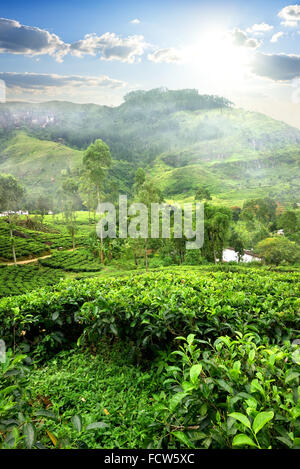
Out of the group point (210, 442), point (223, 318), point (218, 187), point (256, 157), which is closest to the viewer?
point (210, 442)

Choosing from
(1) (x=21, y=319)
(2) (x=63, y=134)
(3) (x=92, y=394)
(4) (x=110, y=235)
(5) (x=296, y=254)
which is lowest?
(5) (x=296, y=254)

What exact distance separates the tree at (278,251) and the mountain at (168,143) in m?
37.5

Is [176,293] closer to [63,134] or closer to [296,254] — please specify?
[296,254]

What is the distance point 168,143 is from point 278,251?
118447 mm

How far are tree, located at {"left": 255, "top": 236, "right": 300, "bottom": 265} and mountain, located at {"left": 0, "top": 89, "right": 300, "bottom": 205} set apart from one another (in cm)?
3750

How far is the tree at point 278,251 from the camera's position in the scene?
25031mm

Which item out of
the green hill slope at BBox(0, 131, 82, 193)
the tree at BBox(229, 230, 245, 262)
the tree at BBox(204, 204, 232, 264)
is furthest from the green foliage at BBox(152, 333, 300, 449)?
the green hill slope at BBox(0, 131, 82, 193)

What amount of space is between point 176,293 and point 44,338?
1.67m

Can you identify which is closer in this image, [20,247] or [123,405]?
[123,405]

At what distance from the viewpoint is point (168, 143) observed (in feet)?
432

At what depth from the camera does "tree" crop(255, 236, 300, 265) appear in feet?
82.1

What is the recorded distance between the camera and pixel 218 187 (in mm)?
79062

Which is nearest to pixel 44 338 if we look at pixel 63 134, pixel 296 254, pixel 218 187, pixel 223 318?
pixel 223 318

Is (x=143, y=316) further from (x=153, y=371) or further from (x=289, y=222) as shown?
(x=289, y=222)
